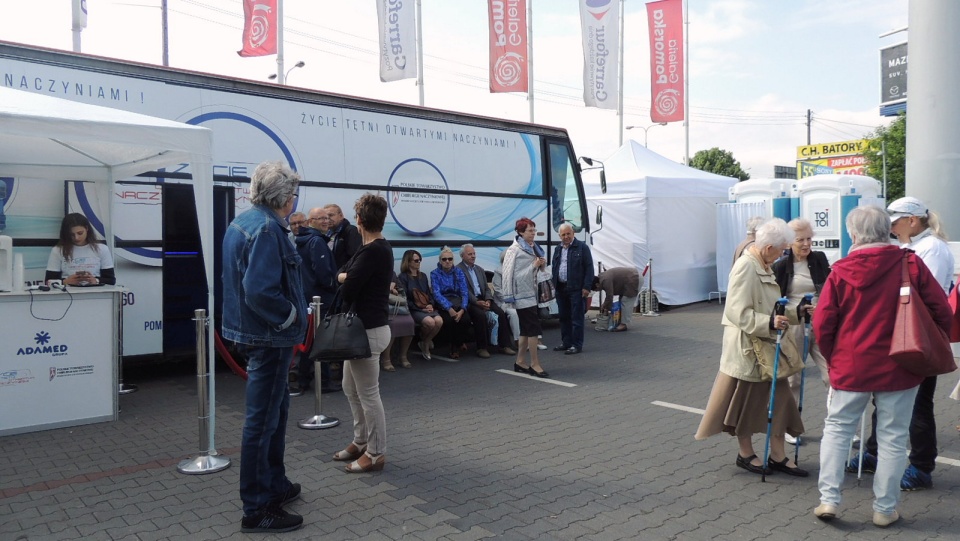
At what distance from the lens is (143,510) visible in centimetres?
418

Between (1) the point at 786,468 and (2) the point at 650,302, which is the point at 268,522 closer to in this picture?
(1) the point at 786,468

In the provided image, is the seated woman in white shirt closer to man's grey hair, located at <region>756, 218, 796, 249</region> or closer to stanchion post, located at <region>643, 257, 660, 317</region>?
man's grey hair, located at <region>756, 218, 796, 249</region>

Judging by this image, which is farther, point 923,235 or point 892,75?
point 892,75

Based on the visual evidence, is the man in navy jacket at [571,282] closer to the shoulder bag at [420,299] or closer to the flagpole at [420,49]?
the shoulder bag at [420,299]

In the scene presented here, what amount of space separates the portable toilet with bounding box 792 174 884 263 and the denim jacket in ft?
43.9

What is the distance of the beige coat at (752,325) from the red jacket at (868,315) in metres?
0.57

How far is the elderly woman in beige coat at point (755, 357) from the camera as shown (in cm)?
457

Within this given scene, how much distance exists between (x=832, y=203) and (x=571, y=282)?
8205 millimetres

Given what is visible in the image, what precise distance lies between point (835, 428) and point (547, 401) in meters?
3.43

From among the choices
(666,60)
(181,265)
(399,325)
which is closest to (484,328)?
(399,325)

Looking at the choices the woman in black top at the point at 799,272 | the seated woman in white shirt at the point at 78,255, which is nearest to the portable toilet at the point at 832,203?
the woman in black top at the point at 799,272

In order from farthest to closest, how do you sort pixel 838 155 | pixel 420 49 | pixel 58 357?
pixel 838 155 < pixel 420 49 < pixel 58 357

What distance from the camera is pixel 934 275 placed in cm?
476

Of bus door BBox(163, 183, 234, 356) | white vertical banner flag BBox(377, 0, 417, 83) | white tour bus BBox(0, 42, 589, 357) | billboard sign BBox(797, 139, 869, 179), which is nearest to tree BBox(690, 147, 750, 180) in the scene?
billboard sign BBox(797, 139, 869, 179)
